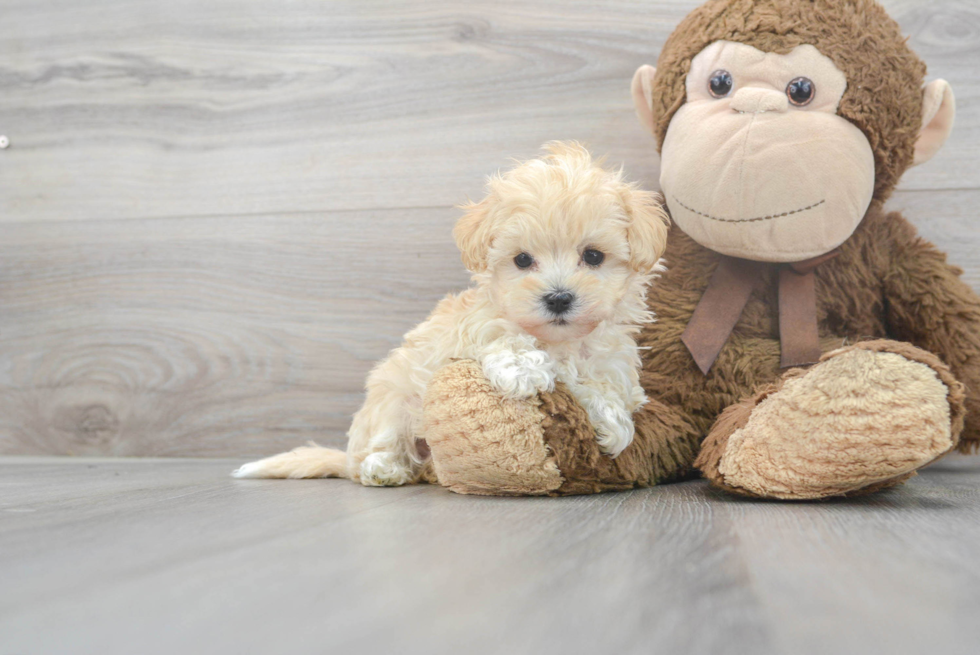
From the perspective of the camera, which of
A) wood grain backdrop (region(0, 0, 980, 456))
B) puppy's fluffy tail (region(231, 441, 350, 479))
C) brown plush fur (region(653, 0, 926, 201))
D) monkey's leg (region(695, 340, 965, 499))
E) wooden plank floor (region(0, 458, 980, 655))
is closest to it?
wooden plank floor (region(0, 458, 980, 655))

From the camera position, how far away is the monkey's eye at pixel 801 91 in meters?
0.82

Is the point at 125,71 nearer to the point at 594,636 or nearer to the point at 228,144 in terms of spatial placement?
the point at 228,144

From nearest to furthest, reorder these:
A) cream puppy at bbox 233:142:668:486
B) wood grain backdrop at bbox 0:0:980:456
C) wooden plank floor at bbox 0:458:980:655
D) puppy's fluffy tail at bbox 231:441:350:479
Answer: wooden plank floor at bbox 0:458:980:655 → cream puppy at bbox 233:142:668:486 → puppy's fluffy tail at bbox 231:441:350:479 → wood grain backdrop at bbox 0:0:980:456

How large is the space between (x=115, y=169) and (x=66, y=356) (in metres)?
0.36

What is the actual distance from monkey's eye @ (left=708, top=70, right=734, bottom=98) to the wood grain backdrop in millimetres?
300

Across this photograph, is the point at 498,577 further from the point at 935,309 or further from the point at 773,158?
the point at 935,309

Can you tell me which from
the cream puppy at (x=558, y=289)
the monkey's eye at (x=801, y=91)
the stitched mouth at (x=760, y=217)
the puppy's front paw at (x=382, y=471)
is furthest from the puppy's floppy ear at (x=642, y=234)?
the puppy's front paw at (x=382, y=471)

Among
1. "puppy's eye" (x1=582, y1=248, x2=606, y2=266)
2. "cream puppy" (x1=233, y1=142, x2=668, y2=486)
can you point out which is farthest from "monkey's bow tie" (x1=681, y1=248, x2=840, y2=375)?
"puppy's eye" (x1=582, y1=248, x2=606, y2=266)

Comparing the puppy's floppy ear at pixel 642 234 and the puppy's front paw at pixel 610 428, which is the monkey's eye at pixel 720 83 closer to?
the puppy's floppy ear at pixel 642 234

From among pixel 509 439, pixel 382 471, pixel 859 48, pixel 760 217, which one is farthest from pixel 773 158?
pixel 382 471

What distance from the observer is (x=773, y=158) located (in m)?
0.79

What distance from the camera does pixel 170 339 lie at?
51.2 inches

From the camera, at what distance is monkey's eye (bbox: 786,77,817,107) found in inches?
32.1

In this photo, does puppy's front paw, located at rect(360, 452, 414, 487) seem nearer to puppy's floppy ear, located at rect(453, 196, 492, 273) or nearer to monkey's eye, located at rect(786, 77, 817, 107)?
puppy's floppy ear, located at rect(453, 196, 492, 273)
